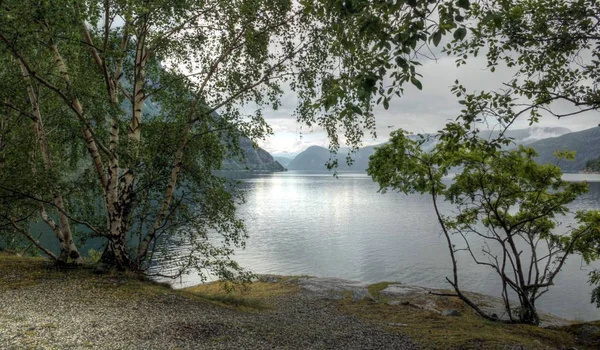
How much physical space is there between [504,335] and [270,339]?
9.81 metres

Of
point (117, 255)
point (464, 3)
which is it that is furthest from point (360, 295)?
point (464, 3)

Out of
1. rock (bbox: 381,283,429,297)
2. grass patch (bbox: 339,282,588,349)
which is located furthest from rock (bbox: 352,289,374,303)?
rock (bbox: 381,283,429,297)

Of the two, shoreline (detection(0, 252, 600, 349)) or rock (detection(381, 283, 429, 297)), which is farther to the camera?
rock (detection(381, 283, 429, 297))

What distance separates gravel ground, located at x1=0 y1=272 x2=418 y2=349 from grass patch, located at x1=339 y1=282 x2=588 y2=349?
1.46 meters

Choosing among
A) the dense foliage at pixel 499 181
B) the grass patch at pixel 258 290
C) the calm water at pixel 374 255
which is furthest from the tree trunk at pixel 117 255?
the calm water at pixel 374 255

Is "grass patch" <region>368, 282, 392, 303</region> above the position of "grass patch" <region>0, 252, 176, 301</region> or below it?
below

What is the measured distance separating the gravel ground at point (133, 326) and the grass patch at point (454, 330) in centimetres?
146

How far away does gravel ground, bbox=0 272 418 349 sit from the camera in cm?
865

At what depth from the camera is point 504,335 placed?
14.1 meters

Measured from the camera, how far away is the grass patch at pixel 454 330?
1280 centimetres

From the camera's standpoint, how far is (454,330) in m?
15.6

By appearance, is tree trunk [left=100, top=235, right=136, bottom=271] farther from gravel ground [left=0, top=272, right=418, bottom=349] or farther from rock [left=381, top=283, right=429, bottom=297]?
rock [left=381, top=283, right=429, bottom=297]

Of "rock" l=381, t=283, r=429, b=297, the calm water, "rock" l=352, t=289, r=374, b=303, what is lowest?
the calm water

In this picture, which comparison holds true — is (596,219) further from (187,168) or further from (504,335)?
(187,168)
